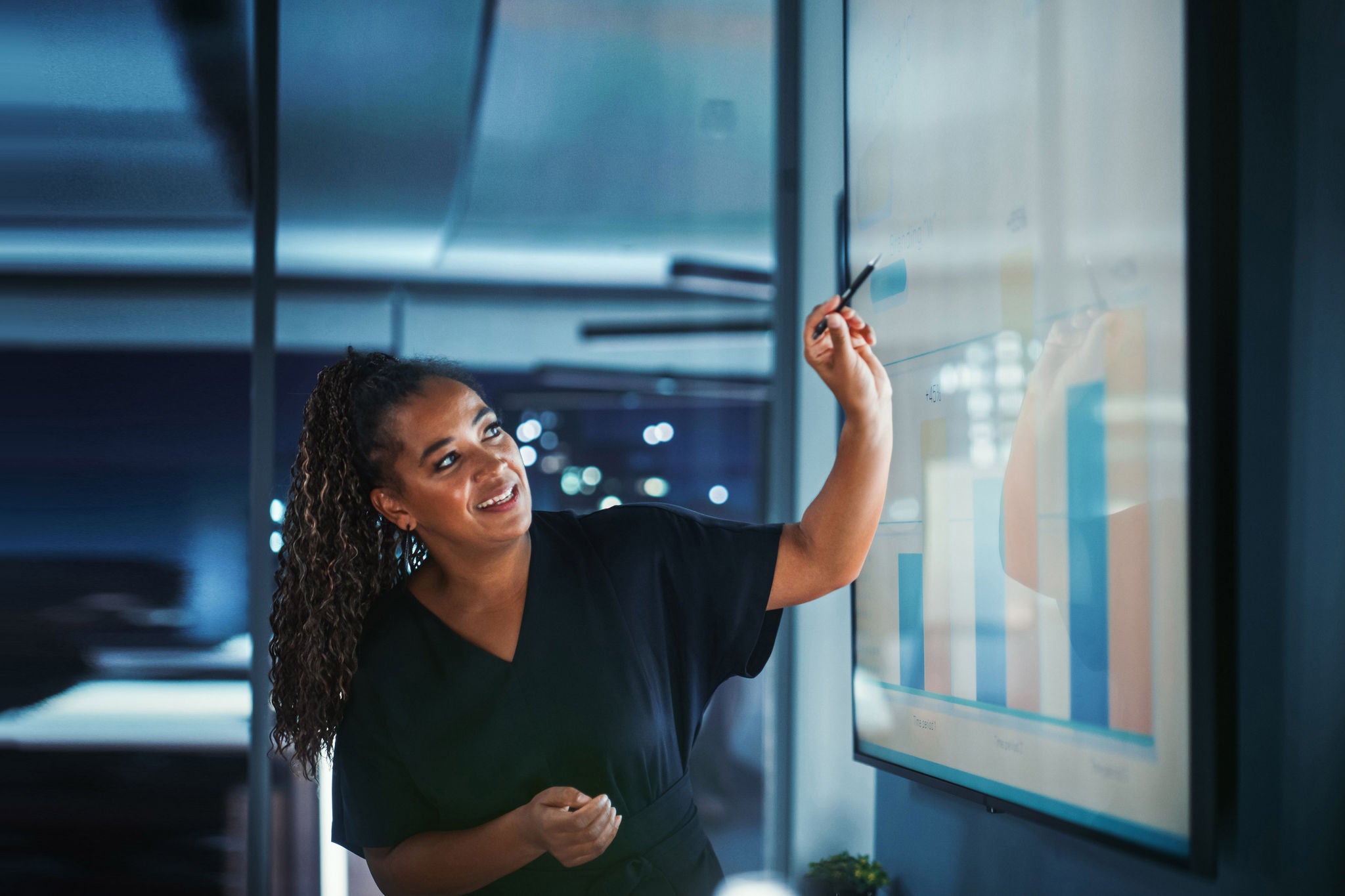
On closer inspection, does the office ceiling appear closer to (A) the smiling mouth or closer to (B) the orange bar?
(A) the smiling mouth

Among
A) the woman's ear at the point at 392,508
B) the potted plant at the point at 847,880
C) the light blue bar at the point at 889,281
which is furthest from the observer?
→ the potted plant at the point at 847,880

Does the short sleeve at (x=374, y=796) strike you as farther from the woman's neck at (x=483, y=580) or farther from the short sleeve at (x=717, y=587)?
the short sleeve at (x=717, y=587)

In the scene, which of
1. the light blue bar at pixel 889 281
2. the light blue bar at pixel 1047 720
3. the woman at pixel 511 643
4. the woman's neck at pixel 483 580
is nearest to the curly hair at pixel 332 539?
the woman at pixel 511 643

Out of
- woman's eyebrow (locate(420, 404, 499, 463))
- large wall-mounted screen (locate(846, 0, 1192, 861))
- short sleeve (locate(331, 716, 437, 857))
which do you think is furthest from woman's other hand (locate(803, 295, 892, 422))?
short sleeve (locate(331, 716, 437, 857))

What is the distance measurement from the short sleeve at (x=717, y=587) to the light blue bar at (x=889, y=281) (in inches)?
19.2

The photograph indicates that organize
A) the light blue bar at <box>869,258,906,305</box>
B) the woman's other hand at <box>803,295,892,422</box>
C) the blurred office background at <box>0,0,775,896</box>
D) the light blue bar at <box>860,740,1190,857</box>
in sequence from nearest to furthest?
the light blue bar at <box>860,740,1190,857</box> < the woman's other hand at <box>803,295,892,422</box> < the light blue bar at <box>869,258,906,305</box> < the blurred office background at <box>0,0,775,896</box>

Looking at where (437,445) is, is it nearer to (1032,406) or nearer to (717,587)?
(717,587)

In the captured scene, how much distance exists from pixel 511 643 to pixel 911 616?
63cm

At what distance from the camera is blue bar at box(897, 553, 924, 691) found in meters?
1.47

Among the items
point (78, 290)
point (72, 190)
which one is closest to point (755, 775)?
point (78, 290)

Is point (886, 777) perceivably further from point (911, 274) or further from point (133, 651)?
point (133, 651)

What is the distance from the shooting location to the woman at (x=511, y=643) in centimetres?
132

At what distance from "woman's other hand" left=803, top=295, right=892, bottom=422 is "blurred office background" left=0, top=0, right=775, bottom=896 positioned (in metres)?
1.29

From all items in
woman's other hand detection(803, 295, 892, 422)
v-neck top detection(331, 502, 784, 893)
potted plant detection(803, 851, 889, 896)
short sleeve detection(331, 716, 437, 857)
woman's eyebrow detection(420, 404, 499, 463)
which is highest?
woman's other hand detection(803, 295, 892, 422)
